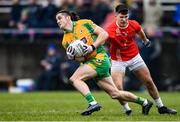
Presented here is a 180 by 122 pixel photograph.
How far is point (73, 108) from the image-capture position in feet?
54.5

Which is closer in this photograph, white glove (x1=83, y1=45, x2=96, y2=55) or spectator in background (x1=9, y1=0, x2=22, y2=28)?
white glove (x1=83, y1=45, x2=96, y2=55)

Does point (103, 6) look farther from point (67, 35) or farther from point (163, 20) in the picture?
point (67, 35)

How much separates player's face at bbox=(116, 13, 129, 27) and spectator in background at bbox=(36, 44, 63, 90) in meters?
11.2

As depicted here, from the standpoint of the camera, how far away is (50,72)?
25.7m

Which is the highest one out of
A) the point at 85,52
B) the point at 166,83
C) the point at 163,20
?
the point at 85,52

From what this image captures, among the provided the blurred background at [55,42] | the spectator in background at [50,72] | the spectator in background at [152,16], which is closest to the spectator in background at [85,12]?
the blurred background at [55,42]

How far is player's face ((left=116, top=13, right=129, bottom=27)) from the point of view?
14289mm

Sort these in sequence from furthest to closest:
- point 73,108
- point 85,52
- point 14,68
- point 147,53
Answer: point 14,68
point 147,53
point 73,108
point 85,52

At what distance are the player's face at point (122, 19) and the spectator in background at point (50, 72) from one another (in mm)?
11221

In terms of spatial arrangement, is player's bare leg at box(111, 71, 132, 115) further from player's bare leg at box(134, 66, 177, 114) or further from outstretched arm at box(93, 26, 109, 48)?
outstretched arm at box(93, 26, 109, 48)

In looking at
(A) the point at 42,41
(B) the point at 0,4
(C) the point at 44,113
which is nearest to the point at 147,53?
(A) the point at 42,41

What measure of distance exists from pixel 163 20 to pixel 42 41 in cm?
435

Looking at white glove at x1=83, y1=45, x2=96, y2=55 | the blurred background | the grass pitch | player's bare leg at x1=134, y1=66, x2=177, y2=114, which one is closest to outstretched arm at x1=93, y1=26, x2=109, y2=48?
white glove at x1=83, y1=45, x2=96, y2=55

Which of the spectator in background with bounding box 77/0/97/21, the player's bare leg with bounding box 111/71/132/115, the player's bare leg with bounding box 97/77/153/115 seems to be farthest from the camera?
the spectator in background with bounding box 77/0/97/21
